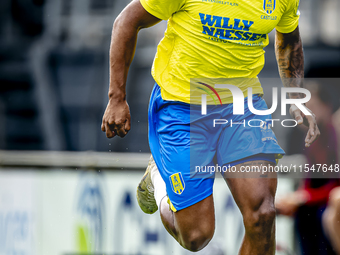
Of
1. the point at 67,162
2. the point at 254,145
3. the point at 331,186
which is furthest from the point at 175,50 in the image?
the point at 67,162

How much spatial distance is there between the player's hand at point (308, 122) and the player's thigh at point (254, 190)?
1.50 feet

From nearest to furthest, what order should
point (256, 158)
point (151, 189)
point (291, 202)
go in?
1. point (256, 158)
2. point (151, 189)
3. point (291, 202)

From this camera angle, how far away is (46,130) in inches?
257

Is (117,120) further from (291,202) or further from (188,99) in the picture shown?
(291,202)

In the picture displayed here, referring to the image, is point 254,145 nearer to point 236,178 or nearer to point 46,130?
point 236,178

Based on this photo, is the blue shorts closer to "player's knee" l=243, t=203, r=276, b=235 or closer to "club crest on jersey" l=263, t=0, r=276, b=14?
"player's knee" l=243, t=203, r=276, b=235

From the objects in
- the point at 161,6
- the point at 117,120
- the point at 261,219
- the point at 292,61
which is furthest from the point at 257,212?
the point at 161,6

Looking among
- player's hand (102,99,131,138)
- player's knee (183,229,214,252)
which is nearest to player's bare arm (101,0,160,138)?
player's hand (102,99,131,138)

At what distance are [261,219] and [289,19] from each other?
3.89 feet

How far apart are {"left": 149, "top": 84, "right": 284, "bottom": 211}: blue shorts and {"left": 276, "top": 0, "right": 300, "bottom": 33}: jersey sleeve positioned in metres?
0.49

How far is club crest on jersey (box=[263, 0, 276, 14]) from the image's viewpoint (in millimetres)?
2389

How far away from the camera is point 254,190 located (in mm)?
2342

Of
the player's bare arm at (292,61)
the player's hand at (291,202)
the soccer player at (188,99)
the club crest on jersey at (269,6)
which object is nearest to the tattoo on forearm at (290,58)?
the player's bare arm at (292,61)

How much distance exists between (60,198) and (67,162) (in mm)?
387
